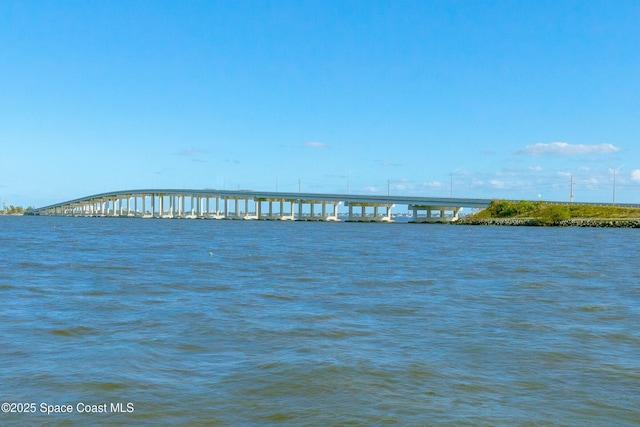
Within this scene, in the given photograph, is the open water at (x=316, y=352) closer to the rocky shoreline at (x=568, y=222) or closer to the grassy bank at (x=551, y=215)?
the rocky shoreline at (x=568, y=222)

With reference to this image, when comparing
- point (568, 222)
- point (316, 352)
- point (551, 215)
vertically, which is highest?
point (551, 215)

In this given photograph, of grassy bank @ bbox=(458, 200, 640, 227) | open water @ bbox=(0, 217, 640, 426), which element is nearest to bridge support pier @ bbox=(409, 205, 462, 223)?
grassy bank @ bbox=(458, 200, 640, 227)

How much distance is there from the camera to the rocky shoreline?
316 ft

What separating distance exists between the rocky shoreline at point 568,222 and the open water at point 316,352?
275ft

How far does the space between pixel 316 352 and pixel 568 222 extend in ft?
335

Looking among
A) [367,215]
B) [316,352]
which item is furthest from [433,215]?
[316,352]

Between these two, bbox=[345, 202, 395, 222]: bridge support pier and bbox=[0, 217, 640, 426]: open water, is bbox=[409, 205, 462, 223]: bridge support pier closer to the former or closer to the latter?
bbox=[345, 202, 395, 222]: bridge support pier

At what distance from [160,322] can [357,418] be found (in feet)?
22.2

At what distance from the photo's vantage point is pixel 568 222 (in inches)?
4077

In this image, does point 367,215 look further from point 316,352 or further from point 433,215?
point 316,352

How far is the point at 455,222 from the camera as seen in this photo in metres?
126

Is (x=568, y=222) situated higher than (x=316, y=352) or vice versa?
(x=568, y=222)

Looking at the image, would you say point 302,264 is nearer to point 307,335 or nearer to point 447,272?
point 447,272

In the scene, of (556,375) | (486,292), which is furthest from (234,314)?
(486,292)
